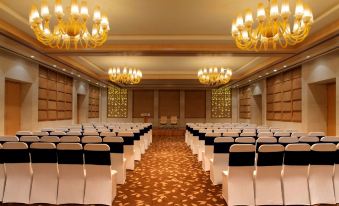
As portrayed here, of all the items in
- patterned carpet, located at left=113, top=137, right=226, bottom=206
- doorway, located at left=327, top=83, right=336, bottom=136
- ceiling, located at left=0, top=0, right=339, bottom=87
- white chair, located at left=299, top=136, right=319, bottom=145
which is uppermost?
ceiling, located at left=0, top=0, right=339, bottom=87

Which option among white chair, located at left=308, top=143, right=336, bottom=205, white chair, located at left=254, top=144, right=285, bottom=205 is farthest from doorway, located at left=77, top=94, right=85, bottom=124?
white chair, located at left=308, top=143, right=336, bottom=205

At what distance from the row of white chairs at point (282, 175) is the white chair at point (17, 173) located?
114 inches

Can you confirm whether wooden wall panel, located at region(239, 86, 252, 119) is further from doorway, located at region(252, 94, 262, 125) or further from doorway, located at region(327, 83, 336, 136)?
doorway, located at region(327, 83, 336, 136)

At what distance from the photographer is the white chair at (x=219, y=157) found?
5.14 metres

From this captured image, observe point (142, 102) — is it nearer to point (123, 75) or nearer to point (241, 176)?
point (123, 75)

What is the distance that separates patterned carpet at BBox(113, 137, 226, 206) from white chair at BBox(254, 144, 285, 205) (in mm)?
611

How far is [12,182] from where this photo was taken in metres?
4.18

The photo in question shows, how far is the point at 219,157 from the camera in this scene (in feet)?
17.4

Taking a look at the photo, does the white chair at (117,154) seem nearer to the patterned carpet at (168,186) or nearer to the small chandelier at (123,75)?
the patterned carpet at (168,186)

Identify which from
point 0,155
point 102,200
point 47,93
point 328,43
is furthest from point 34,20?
point 47,93

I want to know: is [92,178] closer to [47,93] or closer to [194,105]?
[47,93]

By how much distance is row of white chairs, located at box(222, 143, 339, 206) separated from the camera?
405cm

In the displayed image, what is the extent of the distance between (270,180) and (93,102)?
19166 millimetres

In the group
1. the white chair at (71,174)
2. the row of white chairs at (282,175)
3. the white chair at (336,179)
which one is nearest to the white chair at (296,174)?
the row of white chairs at (282,175)
